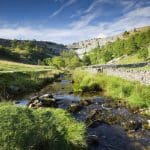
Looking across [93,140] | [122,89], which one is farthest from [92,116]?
[122,89]

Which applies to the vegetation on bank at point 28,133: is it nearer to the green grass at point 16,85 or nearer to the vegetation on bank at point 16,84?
the green grass at point 16,85

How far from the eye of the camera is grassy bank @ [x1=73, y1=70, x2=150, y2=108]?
3525 cm

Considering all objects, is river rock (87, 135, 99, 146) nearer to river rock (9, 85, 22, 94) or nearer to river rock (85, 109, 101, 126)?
river rock (85, 109, 101, 126)

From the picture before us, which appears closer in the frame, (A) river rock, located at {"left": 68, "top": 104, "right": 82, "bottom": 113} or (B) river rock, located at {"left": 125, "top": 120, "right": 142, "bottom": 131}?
(B) river rock, located at {"left": 125, "top": 120, "right": 142, "bottom": 131}

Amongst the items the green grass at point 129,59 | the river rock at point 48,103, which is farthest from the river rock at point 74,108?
the green grass at point 129,59

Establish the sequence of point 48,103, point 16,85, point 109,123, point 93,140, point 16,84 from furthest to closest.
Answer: point 16,84, point 16,85, point 48,103, point 109,123, point 93,140

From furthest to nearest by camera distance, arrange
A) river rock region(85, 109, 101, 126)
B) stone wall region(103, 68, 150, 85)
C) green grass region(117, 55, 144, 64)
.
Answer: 1. green grass region(117, 55, 144, 64)
2. stone wall region(103, 68, 150, 85)
3. river rock region(85, 109, 101, 126)

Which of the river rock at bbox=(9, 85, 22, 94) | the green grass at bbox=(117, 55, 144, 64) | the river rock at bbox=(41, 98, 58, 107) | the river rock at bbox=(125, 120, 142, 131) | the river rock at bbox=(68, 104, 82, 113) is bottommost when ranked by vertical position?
the river rock at bbox=(125, 120, 142, 131)

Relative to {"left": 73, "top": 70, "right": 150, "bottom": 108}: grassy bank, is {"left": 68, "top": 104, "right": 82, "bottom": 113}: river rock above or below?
below

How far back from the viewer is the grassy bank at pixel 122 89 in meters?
35.2

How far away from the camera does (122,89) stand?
137 ft

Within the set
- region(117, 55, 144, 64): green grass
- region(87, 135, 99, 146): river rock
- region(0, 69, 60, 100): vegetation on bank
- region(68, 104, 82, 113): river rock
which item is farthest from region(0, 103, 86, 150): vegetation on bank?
region(117, 55, 144, 64): green grass

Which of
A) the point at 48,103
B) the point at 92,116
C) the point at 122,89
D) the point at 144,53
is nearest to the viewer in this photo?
the point at 92,116

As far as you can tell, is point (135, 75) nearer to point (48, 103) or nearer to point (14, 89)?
point (48, 103)
